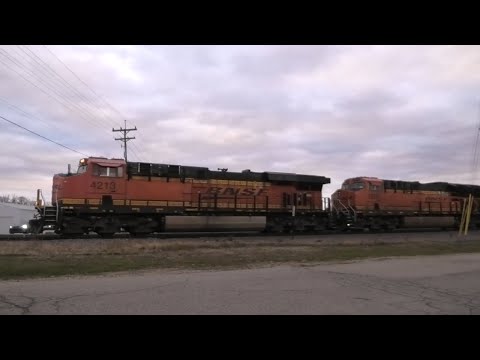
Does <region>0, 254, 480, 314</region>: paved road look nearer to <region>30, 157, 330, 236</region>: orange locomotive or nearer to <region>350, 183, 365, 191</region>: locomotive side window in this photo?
<region>30, 157, 330, 236</region>: orange locomotive

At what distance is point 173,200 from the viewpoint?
25.4m

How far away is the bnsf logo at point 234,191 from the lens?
26991 mm

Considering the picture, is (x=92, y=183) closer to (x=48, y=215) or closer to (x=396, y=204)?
(x=48, y=215)

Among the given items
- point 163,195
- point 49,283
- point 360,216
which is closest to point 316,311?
point 49,283

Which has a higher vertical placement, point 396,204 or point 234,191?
point 234,191

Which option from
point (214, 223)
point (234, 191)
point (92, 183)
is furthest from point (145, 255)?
point (234, 191)

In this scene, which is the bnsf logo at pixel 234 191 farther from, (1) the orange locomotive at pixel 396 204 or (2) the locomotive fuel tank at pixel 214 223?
(1) the orange locomotive at pixel 396 204

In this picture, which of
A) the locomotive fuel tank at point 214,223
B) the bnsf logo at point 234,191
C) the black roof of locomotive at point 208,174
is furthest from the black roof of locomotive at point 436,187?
A: the locomotive fuel tank at point 214,223

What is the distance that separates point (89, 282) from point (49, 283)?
33.7 inches

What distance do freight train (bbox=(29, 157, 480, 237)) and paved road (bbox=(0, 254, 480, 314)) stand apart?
12269mm

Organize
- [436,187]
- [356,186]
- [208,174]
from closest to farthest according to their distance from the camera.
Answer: [208,174] → [356,186] → [436,187]

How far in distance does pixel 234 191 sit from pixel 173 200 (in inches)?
164

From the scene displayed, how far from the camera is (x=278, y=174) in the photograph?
29.4m

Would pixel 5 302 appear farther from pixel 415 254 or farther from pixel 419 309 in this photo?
pixel 415 254
